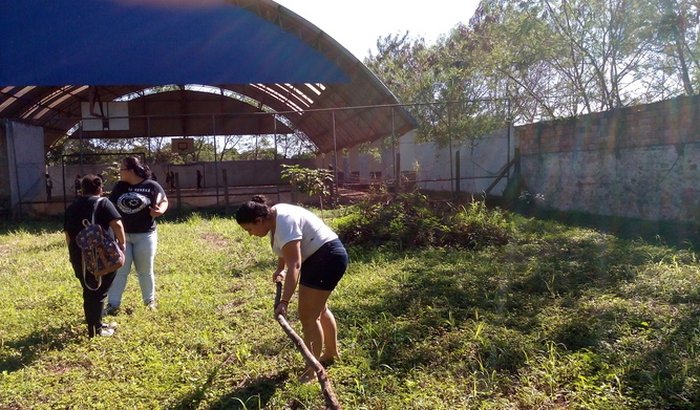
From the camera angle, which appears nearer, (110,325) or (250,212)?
(250,212)

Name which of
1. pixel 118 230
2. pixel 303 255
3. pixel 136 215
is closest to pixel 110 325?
pixel 118 230

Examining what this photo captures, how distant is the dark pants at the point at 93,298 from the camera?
14.5 feet

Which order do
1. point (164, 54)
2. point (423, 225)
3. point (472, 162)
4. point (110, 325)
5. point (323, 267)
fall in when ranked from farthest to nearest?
point (472, 162) → point (164, 54) → point (423, 225) → point (110, 325) → point (323, 267)

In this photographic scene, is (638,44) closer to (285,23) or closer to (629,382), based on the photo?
(285,23)

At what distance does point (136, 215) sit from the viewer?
16.2 ft

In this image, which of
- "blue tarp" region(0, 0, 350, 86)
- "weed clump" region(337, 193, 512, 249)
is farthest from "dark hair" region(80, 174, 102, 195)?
"blue tarp" region(0, 0, 350, 86)

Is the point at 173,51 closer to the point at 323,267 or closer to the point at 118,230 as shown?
the point at 118,230

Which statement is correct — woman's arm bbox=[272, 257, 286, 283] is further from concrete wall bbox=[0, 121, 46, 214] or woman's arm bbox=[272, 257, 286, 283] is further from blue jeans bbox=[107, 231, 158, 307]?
concrete wall bbox=[0, 121, 46, 214]

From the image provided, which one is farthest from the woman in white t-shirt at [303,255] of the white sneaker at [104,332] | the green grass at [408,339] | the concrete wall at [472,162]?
the concrete wall at [472,162]

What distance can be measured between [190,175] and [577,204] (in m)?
20.0

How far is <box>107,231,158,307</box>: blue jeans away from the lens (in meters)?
4.95

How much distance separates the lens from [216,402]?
11.0 feet

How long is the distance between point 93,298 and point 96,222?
64 centimetres

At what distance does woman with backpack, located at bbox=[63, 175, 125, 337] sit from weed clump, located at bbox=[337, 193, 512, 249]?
A: 4106 mm
